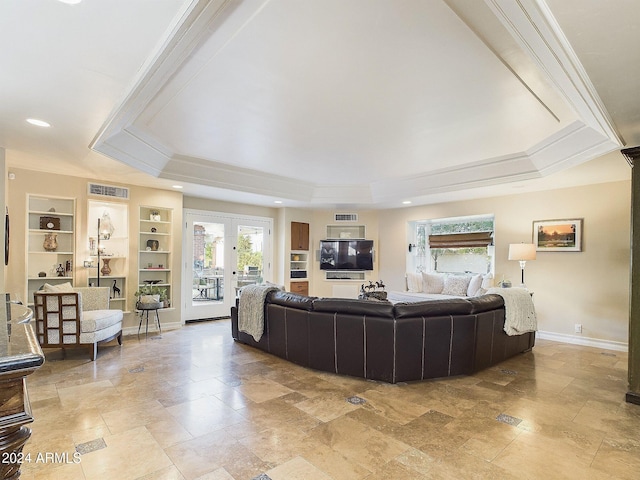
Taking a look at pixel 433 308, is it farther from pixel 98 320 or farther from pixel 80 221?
pixel 80 221

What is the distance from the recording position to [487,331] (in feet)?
12.8

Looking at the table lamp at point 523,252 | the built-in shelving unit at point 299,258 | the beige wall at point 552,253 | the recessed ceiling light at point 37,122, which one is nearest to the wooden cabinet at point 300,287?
the built-in shelving unit at point 299,258

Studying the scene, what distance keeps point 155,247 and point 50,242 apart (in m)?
1.53

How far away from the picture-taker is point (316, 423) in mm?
2668

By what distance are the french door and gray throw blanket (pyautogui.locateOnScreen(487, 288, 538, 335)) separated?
193 inches

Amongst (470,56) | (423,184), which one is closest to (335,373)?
(470,56)

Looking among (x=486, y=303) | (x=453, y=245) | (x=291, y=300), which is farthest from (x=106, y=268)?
(x=453, y=245)

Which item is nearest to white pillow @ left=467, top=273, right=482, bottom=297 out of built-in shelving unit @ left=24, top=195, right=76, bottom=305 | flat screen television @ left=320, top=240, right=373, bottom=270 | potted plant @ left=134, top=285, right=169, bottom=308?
flat screen television @ left=320, top=240, right=373, bottom=270

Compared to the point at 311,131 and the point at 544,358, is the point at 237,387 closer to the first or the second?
the point at 311,131

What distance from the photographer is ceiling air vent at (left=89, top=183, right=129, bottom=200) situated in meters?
5.33

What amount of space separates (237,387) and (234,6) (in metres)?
3.13

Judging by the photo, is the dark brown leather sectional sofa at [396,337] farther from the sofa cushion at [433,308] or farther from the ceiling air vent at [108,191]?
the ceiling air vent at [108,191]

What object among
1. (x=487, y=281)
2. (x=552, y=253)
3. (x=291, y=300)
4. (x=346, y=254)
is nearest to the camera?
(x=291, y=300)

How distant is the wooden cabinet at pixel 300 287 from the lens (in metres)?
7.98
